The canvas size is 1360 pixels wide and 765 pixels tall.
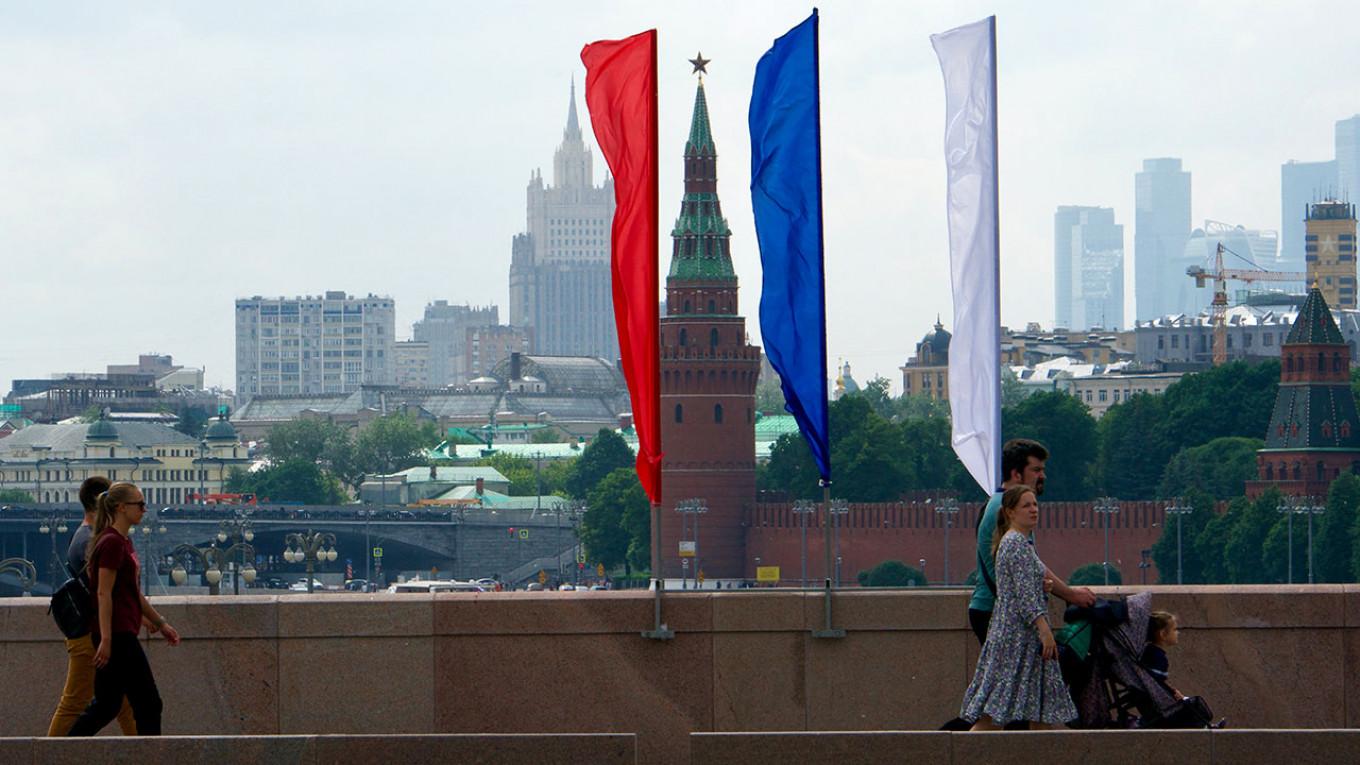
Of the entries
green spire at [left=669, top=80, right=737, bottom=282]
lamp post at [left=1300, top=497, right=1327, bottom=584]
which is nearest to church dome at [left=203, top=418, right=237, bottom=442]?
green spire at [left=669, top=80, right=737, bottom=282]

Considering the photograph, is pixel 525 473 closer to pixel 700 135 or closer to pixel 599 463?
pixel 599 463

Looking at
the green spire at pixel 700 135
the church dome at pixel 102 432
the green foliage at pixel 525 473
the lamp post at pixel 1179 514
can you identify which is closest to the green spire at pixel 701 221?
the green spire at pixel 700 135

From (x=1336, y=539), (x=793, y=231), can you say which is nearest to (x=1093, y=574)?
(x=1336, y=539)

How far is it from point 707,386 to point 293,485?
63.3 meters

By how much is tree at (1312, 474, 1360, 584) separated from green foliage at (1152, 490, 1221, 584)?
513cm

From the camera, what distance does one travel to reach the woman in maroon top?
47.9ft

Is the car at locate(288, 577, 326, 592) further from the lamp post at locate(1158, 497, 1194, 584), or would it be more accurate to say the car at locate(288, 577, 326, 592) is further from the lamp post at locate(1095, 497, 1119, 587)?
the lamp post at locate(1158, 497, 1194, 584)

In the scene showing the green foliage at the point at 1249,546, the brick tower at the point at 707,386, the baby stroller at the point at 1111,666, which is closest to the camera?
the baby stroller at the point at 1111,666

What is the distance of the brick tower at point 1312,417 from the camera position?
346 feet

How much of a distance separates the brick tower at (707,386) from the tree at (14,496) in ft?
218

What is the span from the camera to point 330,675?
16625mm

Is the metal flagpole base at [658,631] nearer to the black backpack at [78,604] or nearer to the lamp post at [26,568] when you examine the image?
the black backpack at [78,604]

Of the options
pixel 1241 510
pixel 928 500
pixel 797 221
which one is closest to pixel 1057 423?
pixel 928 500

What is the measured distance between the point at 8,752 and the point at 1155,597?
5531 millimetres
